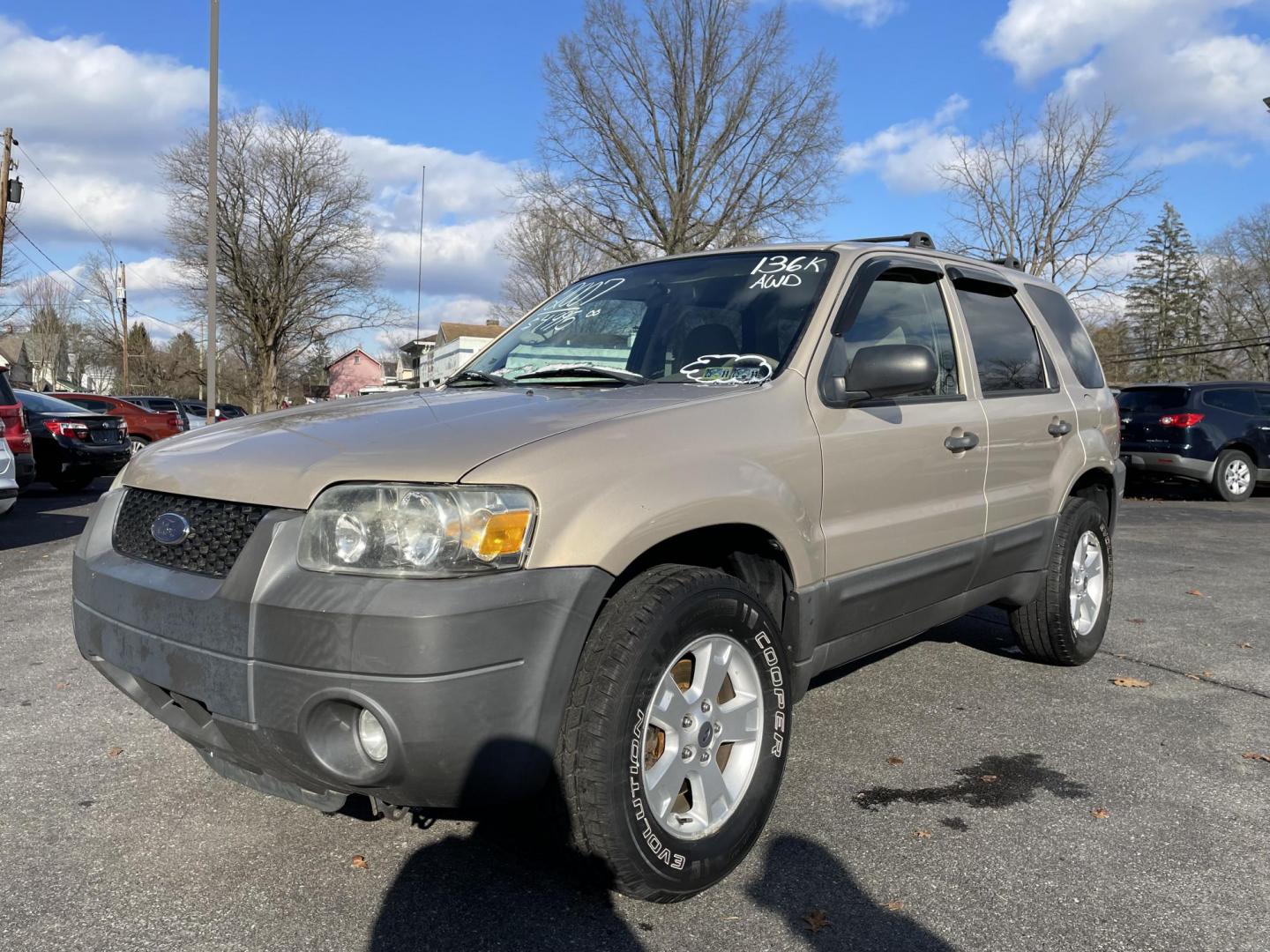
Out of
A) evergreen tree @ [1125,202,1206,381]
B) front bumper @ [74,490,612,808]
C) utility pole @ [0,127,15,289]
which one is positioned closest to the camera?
front bumper @ [74,490,612,808]

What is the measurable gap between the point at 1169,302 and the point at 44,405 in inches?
2593

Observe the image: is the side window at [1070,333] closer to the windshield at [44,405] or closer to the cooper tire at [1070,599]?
the cooper tire at [1070,599]

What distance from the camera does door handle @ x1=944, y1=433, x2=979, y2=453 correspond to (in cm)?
363

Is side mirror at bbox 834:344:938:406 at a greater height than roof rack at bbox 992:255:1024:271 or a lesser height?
lesser

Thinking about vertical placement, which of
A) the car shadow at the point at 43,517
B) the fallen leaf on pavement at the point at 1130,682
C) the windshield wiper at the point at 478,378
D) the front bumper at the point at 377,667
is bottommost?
the car shadow at the point at 43,517

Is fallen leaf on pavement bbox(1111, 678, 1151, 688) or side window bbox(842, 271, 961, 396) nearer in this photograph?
side window bbox(842, 271, 961, 396)

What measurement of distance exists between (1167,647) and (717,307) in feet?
11.6

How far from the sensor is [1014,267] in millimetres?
4848

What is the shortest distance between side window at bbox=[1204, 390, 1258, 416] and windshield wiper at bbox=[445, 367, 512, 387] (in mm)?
12908

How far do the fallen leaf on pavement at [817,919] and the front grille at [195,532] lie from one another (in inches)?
67.3

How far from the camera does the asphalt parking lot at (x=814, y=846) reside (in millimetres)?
2418

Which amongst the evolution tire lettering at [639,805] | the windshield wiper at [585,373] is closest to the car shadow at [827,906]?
the evolution tire lettering at [639,805]

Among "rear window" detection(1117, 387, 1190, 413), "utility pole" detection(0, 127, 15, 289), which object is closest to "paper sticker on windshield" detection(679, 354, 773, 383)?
"rear window" detection(1117, 387, 1190, 413)

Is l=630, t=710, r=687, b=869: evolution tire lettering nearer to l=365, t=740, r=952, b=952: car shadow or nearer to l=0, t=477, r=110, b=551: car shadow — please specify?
l=365, t=740, r=952, b=952: car shadow
